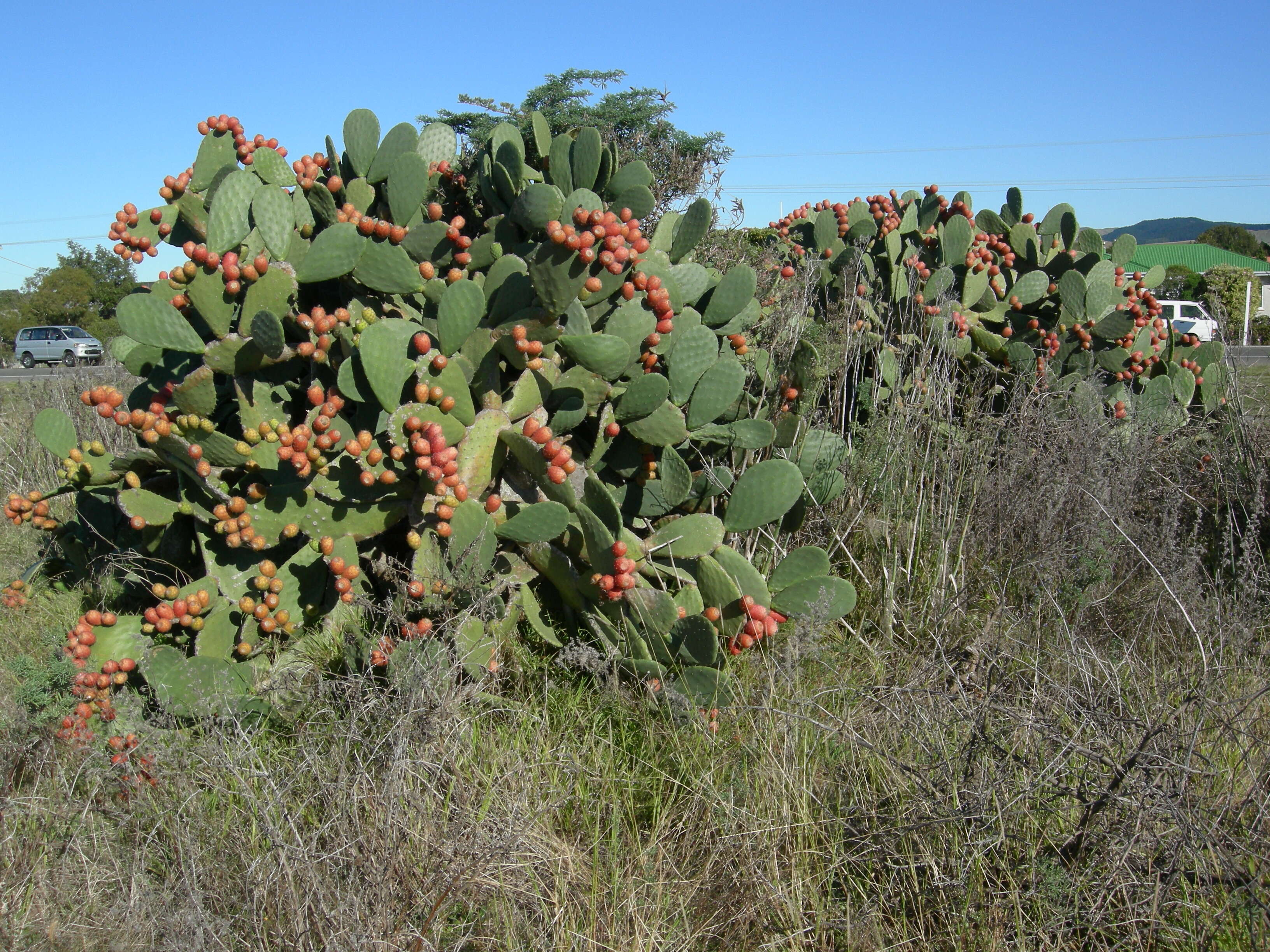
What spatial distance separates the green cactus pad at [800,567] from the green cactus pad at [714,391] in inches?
22.1

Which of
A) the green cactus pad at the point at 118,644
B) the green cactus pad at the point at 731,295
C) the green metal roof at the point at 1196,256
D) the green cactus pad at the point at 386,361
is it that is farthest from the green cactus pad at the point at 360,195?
the green metal roof at the point at 1196,256

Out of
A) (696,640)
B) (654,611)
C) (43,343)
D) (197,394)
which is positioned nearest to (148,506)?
(197,394)

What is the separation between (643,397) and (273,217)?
117 centimetres

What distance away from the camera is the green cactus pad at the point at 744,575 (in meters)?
2.56

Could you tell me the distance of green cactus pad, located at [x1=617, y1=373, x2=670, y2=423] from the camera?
275 cm

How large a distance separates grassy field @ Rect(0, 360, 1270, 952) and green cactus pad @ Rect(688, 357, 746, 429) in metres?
0.78

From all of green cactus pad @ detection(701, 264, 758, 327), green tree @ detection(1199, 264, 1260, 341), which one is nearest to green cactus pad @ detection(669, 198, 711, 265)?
green cactus pad @ detection(701, 264, 758, 327)

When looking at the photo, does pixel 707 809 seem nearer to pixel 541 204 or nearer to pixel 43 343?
pixel 541 204

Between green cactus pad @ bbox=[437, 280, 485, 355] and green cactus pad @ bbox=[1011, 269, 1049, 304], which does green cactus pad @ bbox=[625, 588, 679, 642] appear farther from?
green cactus pad @ bbox=[1011, 269, 1049, 304]

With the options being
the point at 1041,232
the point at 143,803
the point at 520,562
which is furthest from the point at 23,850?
the point at 1041,232

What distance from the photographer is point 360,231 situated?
2.77 m

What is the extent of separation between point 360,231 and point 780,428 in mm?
1484

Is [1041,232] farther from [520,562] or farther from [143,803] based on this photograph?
[143,803]

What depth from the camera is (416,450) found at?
2420 mm
